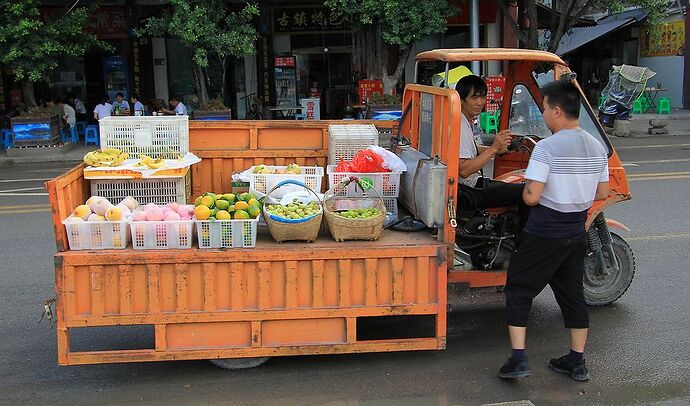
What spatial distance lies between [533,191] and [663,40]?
25.6 m

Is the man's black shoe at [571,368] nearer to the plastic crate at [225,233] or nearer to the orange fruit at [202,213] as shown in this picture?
the plastic crate at [225,233]

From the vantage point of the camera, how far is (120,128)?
567 cm

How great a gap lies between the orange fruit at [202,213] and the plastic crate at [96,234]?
0.43 m

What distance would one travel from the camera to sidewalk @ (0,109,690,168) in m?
16.7

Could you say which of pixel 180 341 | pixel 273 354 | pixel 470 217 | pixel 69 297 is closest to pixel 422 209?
pixel 470 217

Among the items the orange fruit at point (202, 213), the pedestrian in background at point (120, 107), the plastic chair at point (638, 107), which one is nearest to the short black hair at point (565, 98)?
the orange fruit at point (202, 213)

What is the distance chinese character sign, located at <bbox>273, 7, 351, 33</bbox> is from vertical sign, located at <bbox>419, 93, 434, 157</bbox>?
1675 centimetres

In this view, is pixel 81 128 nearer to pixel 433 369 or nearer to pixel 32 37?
pixel 32 37

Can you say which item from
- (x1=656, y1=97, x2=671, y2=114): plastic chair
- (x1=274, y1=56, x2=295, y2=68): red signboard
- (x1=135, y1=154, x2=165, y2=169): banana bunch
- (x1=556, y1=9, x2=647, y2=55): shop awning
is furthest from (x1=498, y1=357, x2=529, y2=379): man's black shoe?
(x1=556, y1=9, x2=647, y2=55): shop awning

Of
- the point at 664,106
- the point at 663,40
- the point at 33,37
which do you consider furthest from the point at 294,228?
the point at 663,40

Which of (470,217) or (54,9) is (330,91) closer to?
(54,9)

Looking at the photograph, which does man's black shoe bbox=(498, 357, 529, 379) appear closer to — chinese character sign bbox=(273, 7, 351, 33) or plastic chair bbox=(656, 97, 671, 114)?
chinese character sign bbox=(273, 7, 351, 33)

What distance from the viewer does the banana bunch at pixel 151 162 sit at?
5125 millimetres

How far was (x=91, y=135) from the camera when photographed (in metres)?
19.2
